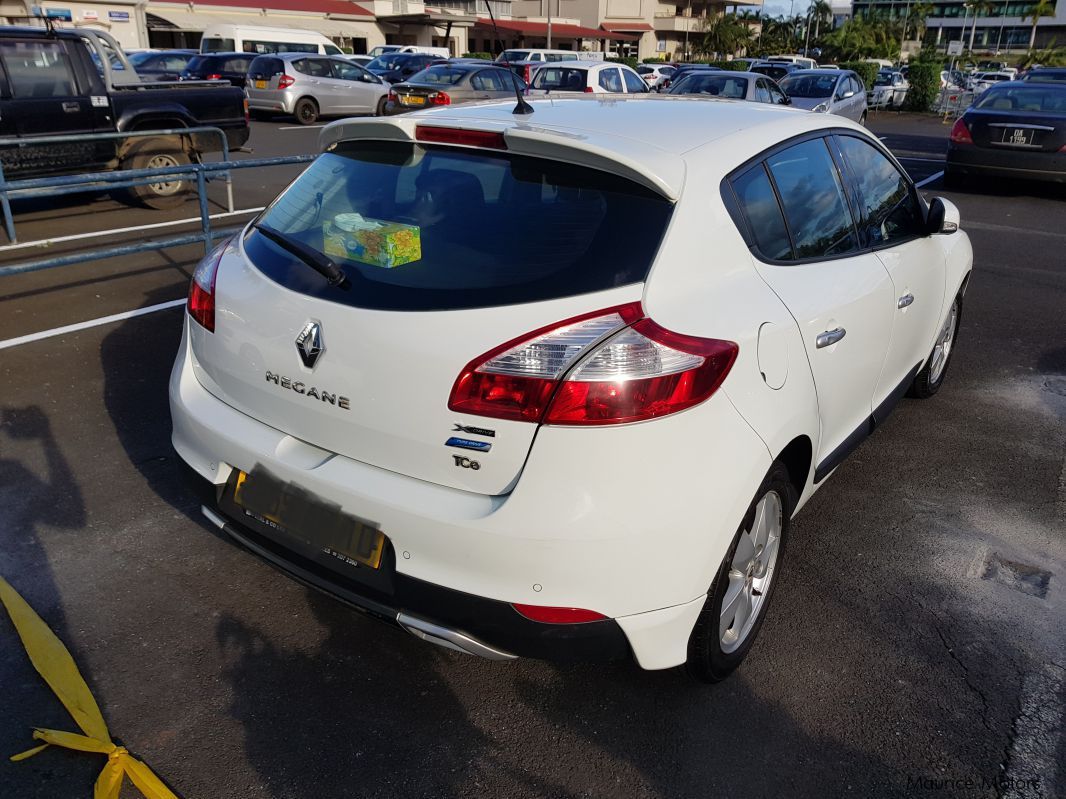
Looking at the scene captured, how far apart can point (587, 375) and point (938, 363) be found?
3.83m

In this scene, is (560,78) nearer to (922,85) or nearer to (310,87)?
(310,87)

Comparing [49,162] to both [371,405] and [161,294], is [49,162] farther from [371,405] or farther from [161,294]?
[371,405]

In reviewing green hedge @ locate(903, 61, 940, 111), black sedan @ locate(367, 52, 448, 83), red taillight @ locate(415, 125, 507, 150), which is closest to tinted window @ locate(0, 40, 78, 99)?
red taillight @ locate(415, 125, 507, 150)

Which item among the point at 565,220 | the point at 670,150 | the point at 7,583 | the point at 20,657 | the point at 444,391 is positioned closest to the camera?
the point at 444,391

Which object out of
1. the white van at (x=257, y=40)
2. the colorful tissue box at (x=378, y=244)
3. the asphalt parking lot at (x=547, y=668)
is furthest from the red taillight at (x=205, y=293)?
the white van at (x=257, y=40)

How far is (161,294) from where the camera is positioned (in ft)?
22.7

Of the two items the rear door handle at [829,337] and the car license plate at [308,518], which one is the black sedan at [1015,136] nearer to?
the rear door handle at [829,337]

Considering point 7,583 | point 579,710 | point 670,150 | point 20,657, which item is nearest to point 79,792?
point 20,657

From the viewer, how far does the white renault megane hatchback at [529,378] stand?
2268mm

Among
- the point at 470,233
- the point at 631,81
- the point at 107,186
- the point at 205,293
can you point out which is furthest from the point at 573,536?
the point at 631,81

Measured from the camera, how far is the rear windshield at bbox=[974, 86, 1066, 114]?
1288 cm

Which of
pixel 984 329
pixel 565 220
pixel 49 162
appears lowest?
pixel 984 329

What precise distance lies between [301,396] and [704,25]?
81036mm

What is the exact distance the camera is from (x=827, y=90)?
63.6 feet
